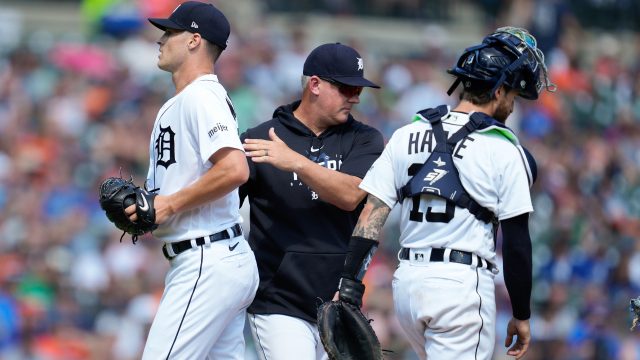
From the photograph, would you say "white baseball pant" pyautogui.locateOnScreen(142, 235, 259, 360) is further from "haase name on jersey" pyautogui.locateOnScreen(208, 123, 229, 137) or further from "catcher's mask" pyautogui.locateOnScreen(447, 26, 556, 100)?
"catcher's mask" pyautogui.locateOnScreen(447, 26, 556, 100)

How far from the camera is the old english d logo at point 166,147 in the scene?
496 centimetres

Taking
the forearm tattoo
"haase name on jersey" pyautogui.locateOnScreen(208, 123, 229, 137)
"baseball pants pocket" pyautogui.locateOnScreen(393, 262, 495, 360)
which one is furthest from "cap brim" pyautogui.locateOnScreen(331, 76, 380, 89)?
"baseball pants pocket" pyautogui.locateOnScreen(393, 262, 495, 360)

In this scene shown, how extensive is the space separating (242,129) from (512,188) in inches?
275

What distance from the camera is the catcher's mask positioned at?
193 inches

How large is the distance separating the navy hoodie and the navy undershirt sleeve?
955mm

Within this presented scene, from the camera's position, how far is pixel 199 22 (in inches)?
200

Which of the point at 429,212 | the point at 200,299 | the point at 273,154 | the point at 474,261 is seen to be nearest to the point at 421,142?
A: the point at 429,212

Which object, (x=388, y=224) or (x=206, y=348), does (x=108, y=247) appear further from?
(x=206, y=348)

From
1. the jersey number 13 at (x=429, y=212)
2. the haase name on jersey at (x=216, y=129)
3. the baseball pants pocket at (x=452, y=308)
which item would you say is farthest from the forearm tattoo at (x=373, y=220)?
the haase name on jersey at (x=216, y=129)

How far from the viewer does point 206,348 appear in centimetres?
489

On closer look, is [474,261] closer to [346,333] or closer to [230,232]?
[346,333]

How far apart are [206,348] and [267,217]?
2.83 feet

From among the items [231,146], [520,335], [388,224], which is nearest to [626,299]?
[388,224]

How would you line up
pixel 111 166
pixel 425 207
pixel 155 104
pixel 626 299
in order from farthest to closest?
pixel 155 104 < pixel 111 166 < pixel 626 299 < pixel 425 207
